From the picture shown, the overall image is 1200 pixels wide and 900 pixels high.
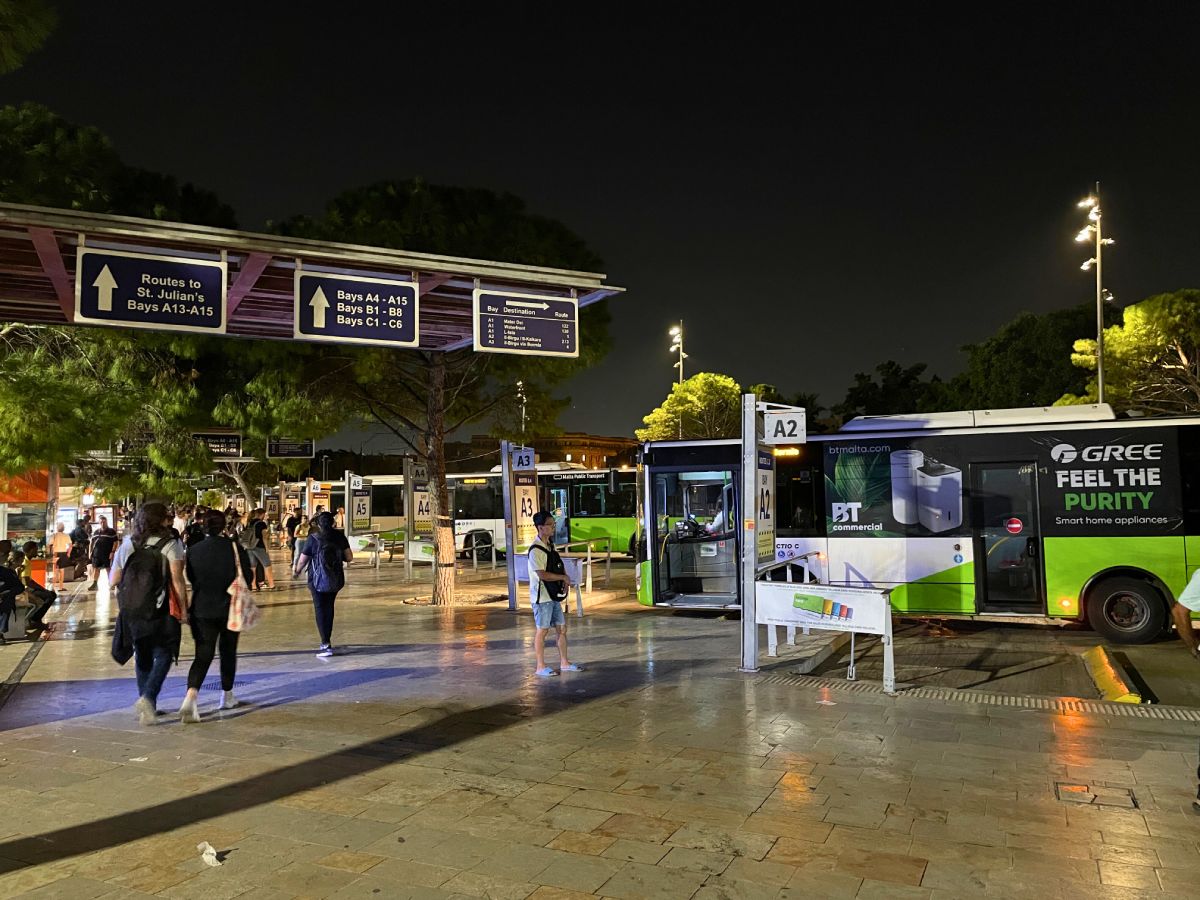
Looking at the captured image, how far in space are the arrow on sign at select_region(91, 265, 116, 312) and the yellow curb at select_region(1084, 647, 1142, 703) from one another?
9.72 meters

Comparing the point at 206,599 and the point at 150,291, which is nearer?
the point at 206,599

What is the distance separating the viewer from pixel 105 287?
24.8 ft

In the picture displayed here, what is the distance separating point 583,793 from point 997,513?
8.35m

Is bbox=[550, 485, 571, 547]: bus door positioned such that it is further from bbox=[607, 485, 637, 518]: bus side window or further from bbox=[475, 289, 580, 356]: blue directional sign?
bbox=[475, 289, 580, 356]: blue directional sign

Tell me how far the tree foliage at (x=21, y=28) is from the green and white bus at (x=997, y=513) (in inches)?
380

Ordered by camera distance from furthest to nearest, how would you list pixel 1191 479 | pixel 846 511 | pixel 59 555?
pixel 59 555 < pixel 846 511 < pixel 1191 479

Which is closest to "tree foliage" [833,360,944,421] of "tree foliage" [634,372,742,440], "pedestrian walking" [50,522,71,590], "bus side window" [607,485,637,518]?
"tree foliage" [634,372,742,440]

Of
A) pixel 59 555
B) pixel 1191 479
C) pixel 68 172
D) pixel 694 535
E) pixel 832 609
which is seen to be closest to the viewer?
pixel 832 609

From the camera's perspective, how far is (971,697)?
7.75m

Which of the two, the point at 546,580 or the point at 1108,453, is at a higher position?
the point at 1108,453

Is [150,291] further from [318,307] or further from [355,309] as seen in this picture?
[355,309]

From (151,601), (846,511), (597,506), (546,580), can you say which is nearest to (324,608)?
(151,601)

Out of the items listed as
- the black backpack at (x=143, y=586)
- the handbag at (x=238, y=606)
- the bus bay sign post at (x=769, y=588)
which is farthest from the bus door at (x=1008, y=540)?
the black backpack at (x=143, y=586)

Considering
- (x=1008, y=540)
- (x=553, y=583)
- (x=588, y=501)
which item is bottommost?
(x=553, y=583)
